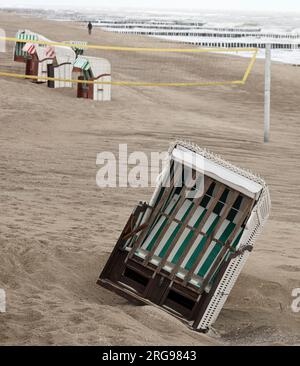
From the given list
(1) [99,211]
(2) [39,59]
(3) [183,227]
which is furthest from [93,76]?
(3) [183,227]

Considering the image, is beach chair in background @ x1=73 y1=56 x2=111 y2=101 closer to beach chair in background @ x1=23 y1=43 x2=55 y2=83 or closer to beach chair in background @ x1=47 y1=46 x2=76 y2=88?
beach chair in background @ x1=47 y1=46 x2=76 y2=88

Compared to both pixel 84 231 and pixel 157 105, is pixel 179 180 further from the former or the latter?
pixel 157 105

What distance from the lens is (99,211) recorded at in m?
10.5

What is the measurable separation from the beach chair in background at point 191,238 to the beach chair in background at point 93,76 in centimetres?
1141

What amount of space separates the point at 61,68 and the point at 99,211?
10236 mm

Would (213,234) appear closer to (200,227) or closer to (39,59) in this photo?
(200,227)

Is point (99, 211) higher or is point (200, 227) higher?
point (200, 227)

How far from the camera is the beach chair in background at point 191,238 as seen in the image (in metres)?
7.04

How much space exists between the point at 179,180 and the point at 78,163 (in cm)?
591

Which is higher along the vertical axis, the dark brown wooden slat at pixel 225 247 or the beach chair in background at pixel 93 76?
the beach chair in background at pixel 93 76

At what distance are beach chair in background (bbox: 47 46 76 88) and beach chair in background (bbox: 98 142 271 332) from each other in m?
12.8

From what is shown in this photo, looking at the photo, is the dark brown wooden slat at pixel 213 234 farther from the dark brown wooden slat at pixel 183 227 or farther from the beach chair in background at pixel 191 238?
the dark brown wooden slat at pixel 183 227

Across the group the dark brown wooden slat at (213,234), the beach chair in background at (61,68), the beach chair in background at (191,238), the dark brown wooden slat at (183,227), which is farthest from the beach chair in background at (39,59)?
the dark brown wooden slat at (213,234)

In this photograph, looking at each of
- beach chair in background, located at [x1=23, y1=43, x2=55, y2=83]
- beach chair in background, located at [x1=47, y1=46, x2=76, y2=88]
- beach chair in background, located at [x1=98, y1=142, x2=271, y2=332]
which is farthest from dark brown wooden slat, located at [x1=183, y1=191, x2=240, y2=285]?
beach chair in background, located at [x1=23, y1=43, x2=55, y2=83]
